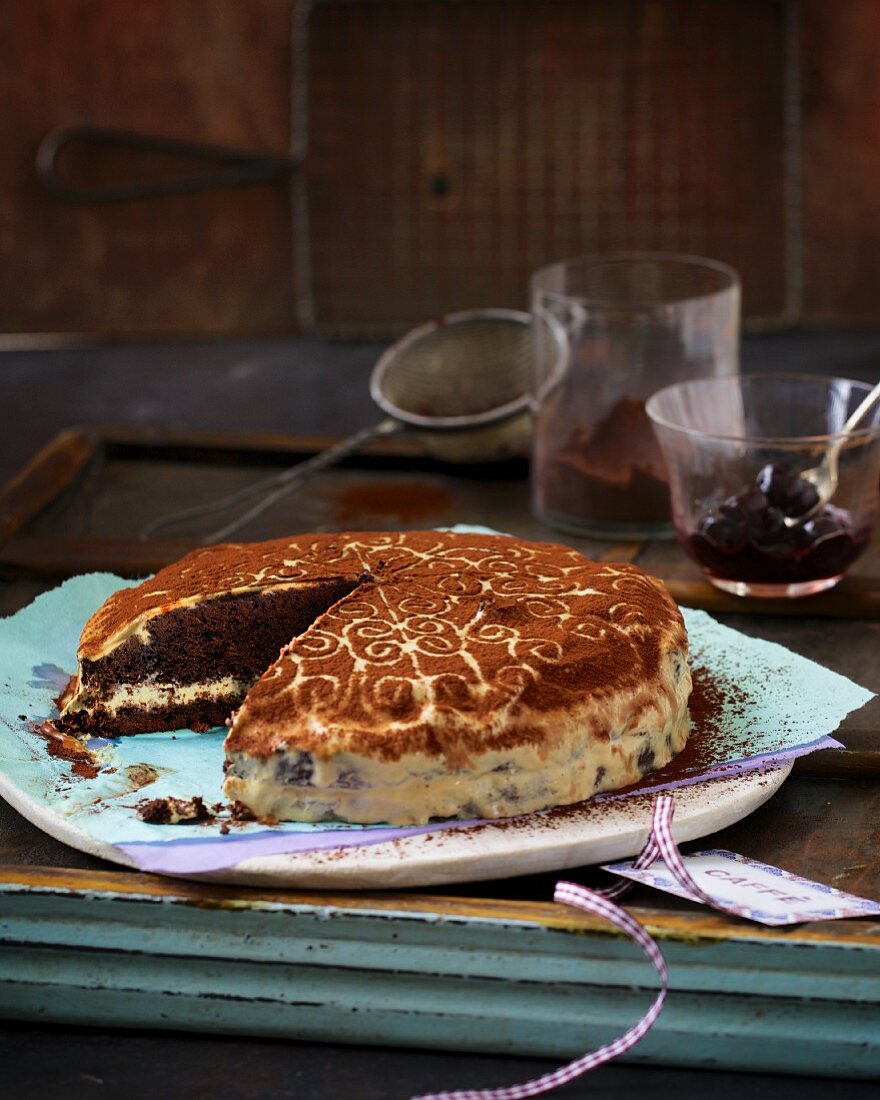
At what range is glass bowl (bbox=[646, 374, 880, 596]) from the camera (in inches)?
72.9

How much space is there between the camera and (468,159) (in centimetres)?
371

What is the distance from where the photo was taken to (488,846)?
1282 mm

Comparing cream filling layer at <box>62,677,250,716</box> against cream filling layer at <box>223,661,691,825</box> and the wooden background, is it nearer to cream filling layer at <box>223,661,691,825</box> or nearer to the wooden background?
cream filling layer at <box>223,661,691,825</box>

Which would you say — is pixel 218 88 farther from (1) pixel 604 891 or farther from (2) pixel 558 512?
(1) pixel 604 891

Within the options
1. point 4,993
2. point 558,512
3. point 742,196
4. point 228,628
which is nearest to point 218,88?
point 742,196

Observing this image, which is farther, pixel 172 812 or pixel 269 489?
pixel 269 489

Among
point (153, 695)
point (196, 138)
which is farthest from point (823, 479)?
point (196, 138)

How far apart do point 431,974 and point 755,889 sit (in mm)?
262

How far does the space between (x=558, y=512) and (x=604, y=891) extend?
99cm

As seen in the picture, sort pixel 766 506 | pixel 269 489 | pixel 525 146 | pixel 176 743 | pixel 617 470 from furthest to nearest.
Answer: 1. pixel 525 146
2. pixel 269 489
3. pixel 617 470
4. pixel 766 506
5. pixel 176 743

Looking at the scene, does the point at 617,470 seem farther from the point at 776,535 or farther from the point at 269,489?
the point at 269,489

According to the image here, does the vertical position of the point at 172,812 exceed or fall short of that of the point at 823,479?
it falls short

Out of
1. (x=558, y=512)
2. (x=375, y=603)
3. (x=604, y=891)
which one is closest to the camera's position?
(x=604, y=891)

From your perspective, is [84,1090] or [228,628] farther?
[228,628]
